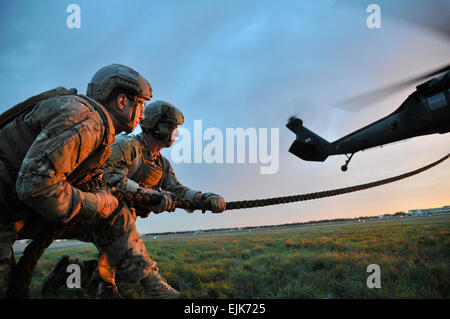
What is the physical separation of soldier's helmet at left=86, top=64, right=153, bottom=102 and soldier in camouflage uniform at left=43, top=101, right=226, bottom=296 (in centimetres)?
112

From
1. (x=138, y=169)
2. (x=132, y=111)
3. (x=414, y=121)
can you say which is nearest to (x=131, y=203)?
(x=132, y=111)

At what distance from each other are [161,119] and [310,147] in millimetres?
18839

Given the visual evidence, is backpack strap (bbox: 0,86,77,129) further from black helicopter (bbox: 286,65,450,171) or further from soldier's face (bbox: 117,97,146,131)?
black helicopter (bbox: 286,65,450,171)

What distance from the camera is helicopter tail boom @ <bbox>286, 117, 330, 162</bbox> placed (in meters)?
19.8

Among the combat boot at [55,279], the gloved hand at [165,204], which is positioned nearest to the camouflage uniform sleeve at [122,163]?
the gloved hand at [165,204]

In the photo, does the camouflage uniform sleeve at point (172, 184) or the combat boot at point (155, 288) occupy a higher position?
the camouflage uniform sleeve at point (172, 184)

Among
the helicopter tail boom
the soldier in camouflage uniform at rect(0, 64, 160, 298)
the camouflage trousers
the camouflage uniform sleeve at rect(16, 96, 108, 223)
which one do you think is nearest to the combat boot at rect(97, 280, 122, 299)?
the camouflage trousers

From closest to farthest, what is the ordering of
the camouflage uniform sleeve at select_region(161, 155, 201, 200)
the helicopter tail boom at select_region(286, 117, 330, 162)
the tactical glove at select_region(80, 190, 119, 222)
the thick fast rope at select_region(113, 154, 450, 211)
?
the tactical glove at select_region(80, 190, 119, 222) → the thick fast rope at select_region(113, 154, 450, 211) → the camouflage uniform sleeve at select_region(161, 155, 201, 200) → the helicopter tail boom at select_region(286, 117, 330, 162)

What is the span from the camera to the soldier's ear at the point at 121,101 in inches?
87.0

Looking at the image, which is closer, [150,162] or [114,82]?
[114,82]

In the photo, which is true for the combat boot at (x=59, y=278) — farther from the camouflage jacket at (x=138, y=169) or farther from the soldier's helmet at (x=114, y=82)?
the soldier's helmet at (x=114, y=82)

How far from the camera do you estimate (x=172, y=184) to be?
4.20 m

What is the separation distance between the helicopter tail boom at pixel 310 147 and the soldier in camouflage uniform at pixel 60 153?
1933 cm

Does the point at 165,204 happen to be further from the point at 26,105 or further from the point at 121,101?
the point at 26,105
